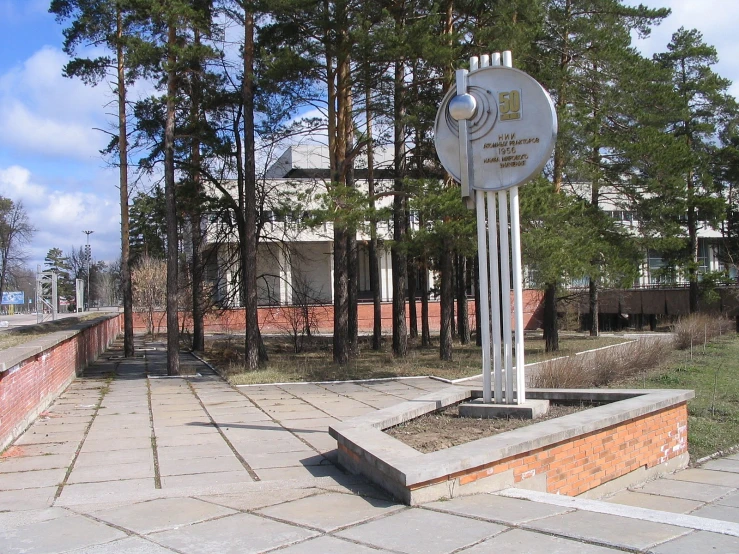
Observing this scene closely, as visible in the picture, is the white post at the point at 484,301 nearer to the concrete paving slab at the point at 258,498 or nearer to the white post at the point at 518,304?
the white post at the point at 518,304

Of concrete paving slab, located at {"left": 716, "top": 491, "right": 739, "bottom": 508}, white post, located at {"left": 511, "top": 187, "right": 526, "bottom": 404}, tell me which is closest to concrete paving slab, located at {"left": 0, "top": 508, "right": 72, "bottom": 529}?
white post, located at {"left": 511, "top": 187, "right": 526, "bottom": 404}

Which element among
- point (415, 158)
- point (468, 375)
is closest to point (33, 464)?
point (468, 375)

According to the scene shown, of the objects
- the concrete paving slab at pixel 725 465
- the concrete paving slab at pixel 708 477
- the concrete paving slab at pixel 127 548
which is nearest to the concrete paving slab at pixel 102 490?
the concrete paving slab at pixel 127 548

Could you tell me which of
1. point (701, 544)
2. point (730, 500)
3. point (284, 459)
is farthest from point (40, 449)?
point (730, 500)

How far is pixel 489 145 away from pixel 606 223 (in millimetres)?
16083

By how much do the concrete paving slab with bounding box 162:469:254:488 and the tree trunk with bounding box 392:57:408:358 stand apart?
11.5 metres

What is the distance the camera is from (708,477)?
8258mm

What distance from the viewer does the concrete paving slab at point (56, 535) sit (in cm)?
475

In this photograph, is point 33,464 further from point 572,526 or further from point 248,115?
point 248,115

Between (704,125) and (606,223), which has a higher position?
(704,125)

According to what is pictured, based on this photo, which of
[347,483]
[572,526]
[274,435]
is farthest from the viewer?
[274,435]

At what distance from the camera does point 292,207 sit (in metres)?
20.1

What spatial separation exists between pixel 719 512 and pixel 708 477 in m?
1.55

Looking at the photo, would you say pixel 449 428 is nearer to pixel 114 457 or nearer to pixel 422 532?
pixel 422 532
